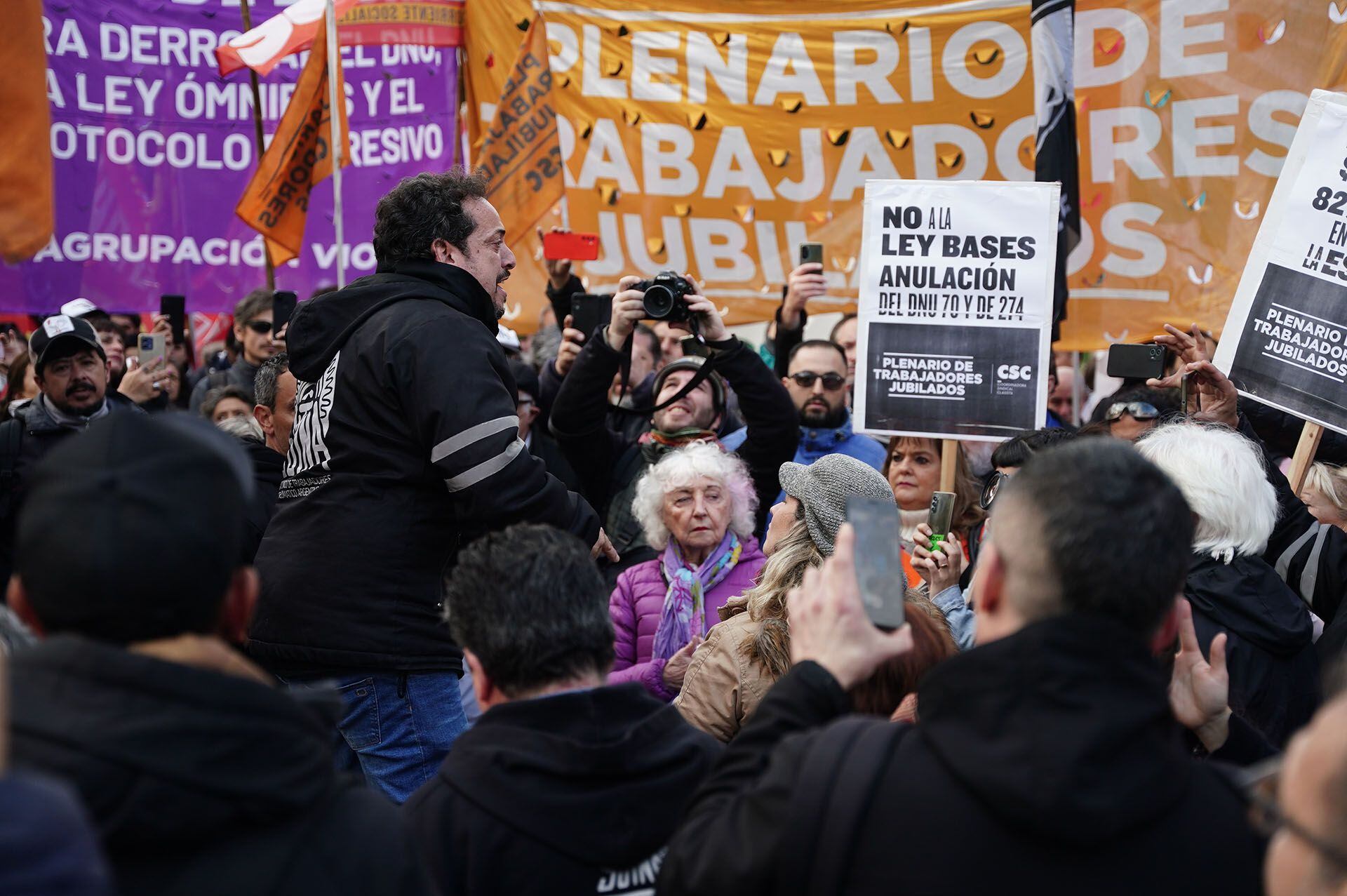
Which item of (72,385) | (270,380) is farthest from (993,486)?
(72,385)

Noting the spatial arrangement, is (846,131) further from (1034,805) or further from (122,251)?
(1034,805)

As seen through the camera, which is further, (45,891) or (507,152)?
(507,152)

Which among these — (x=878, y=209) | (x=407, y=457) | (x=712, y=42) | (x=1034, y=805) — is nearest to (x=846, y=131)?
(x=712, y=42)

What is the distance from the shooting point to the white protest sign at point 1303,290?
473 cm

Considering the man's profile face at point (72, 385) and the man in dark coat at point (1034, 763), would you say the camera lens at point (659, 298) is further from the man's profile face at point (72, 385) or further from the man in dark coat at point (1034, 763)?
the man in dark coat at point (1034, 763)

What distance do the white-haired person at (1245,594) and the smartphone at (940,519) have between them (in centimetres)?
72

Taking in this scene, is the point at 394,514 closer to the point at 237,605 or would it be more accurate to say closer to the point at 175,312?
the point at 237,605

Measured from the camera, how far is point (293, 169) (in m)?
7.59

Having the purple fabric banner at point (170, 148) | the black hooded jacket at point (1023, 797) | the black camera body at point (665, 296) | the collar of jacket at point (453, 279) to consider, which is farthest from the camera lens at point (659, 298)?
the purple fabric banner at point (170, 148)

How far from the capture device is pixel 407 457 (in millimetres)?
3512

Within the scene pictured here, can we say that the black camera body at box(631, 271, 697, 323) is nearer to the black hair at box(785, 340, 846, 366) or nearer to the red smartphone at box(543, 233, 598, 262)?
the red smartphone at box(543, 233, 598, 262)

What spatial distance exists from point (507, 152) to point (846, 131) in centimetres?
199

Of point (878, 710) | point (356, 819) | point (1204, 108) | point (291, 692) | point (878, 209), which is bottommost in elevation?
point (878, 710)

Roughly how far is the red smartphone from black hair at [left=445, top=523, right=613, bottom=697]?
3902mm
